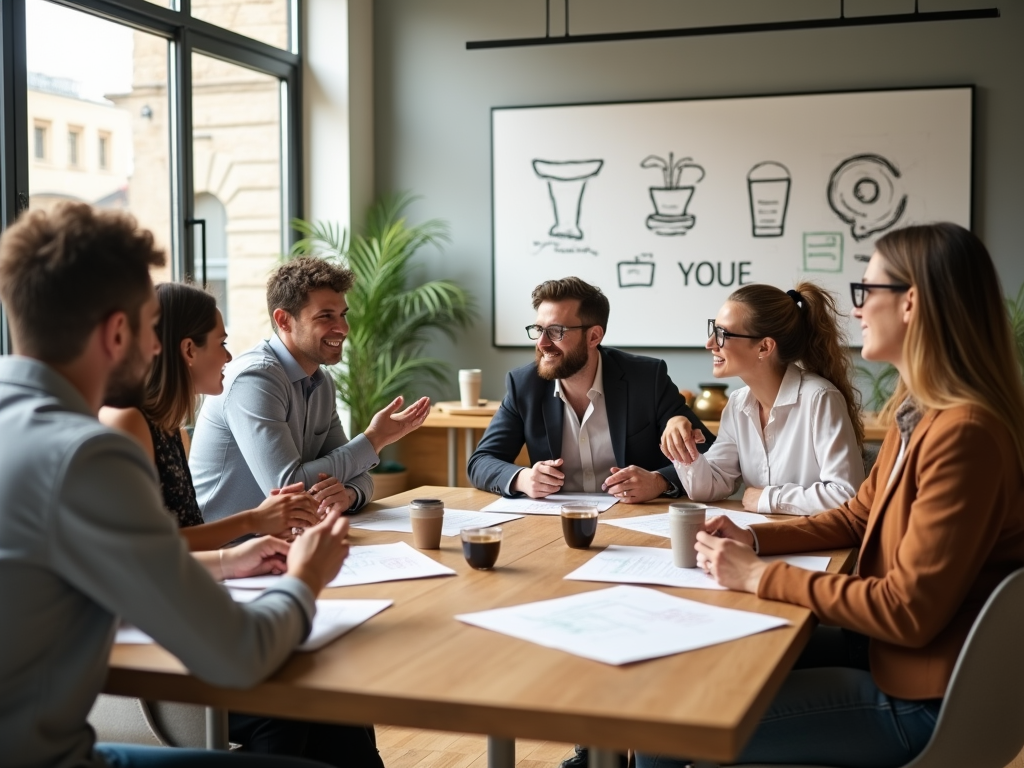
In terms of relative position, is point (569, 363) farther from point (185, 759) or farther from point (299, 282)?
point (185, 759)

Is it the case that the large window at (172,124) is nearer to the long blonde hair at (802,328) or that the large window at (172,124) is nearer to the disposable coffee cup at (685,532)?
the long blonde hair at (802,328)

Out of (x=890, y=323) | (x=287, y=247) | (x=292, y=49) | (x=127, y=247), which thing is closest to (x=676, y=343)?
(x=287, y=247)

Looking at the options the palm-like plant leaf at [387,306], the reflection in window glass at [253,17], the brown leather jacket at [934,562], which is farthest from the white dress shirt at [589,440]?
the reflection in window glass at [253,17]

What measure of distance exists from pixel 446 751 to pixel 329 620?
1750 mm

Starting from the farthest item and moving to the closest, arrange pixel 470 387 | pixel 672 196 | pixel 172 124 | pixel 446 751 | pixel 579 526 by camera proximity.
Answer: pixel 672 196
pixel 470 387
pixel 172 124
pixel 446 751
pixel 579 526

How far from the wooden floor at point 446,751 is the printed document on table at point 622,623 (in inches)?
57.6

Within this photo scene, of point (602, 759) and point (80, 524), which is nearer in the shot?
point (80, 524)

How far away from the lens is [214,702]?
1.34m

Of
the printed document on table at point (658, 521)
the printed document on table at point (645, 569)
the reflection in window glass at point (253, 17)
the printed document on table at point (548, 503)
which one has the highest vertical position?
the reflection in window glass at point (253, 17)

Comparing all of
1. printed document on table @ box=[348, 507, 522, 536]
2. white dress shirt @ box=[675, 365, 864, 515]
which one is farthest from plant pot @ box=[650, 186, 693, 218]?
printed document on table @ box=[348, 507, 522, 536]

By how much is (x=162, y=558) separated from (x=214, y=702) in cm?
22

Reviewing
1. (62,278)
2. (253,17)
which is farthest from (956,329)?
(253,17)

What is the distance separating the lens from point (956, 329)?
174cm

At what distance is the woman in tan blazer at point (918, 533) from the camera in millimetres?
1624
